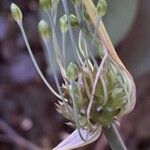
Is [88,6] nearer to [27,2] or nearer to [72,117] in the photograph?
[72,117]

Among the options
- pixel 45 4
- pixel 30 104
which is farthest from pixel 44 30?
pixel 30 104

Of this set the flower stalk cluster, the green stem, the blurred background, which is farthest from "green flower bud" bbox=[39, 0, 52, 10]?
the blurred background

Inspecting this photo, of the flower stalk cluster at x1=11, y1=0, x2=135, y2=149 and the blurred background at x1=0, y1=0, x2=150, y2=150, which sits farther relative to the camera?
the blurred background at x1=0, y1=0, x2=150, y2=150

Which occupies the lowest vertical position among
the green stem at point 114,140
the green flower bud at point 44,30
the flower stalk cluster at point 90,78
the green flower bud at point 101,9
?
the green stem at point 114,140

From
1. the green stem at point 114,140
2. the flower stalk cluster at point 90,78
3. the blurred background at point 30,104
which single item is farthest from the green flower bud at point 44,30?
the blurred background at point 30,104

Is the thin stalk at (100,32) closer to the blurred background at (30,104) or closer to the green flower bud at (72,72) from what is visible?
the green flower bud at (72,72)

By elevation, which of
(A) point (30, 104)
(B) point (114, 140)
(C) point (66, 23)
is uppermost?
(C) point (66, 23)

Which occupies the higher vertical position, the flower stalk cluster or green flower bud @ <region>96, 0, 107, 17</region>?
green flower bud @ <region>96, 0, 107, 17</region>

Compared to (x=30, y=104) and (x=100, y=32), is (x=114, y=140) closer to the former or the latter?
(x=100, y=32)

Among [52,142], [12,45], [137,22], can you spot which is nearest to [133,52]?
[137,22]

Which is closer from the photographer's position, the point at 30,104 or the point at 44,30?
the point at 44,30

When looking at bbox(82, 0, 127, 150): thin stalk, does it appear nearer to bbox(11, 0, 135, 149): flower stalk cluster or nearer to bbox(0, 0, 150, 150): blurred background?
bbox(11, 0, 135, 149): flower stalk cluster
